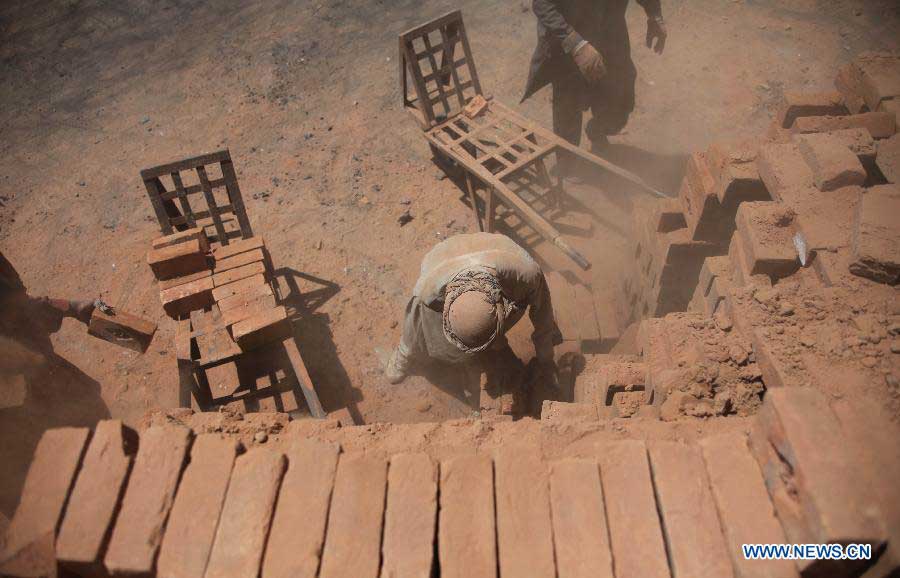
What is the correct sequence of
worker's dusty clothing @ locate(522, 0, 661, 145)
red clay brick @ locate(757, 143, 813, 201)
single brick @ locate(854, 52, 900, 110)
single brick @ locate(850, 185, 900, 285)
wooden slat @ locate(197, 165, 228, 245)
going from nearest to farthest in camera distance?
single brick @ locate(850, 185, 900, 285), red clay brick @ locate(757, 143, 813, 201), single brick @ locate(854, 52, 900, 110), wooden slat @ locate(197, 165, 228, 245), worker's dusty clothing @ locate(522, 0, 661, 145)

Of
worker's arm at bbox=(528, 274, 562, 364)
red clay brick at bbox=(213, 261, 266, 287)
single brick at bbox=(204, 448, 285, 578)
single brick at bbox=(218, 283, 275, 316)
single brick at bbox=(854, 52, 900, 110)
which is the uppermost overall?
single brick at bbox=(854, 52, 900, 110)

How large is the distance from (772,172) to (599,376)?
5.42ft

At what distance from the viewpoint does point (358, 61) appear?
872 cm

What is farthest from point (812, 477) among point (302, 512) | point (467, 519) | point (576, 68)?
point (576, 68)

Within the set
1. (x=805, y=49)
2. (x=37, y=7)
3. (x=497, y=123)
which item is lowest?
(x=805, y=49)

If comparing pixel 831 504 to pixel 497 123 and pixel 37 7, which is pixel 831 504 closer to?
pixel 497 123

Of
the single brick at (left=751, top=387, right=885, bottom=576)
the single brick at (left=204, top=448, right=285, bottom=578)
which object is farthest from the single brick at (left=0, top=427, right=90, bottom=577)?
the single brick at (left=751, top=387, right=885, bottom=576)

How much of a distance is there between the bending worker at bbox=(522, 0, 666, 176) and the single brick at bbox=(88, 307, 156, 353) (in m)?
4.55

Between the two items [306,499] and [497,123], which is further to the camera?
[497,123]

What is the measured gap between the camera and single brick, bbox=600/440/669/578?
2.06 metres

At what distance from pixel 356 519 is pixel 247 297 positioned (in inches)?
92.5

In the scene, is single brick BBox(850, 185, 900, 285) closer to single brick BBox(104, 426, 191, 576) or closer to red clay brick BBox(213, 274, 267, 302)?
single brick BBox(104, 426, 191, 576)

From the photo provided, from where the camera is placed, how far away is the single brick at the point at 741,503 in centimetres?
195

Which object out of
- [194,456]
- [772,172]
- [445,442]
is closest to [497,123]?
[772,172]
